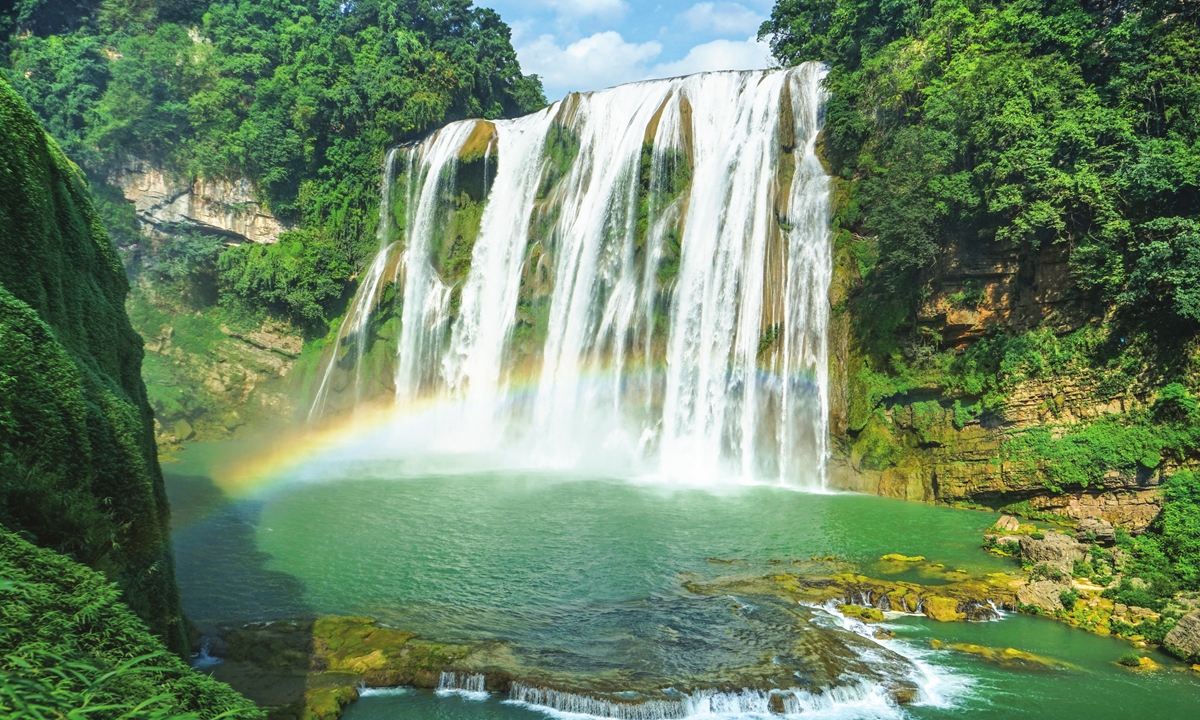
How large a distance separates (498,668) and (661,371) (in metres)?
16.0

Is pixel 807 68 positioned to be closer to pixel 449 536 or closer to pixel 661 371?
pixel 661 371

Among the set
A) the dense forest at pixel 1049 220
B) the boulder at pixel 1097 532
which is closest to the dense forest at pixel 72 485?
the dense forest at pixel 1049 220

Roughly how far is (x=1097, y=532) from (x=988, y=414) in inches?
181

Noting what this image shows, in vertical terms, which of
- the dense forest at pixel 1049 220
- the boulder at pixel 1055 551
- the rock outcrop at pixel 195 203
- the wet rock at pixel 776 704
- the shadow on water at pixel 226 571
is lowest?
the wet rock at pixel 776 704

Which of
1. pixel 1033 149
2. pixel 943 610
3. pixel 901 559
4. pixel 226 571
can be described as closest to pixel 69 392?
pixel 226 571

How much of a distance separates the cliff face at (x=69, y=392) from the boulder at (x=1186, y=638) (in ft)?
41.3

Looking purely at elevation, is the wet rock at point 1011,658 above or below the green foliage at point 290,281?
below

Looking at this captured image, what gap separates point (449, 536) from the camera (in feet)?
53.8

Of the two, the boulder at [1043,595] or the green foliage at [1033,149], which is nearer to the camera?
the boulder at [1043,595]

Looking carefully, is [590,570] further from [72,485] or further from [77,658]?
[77,658]

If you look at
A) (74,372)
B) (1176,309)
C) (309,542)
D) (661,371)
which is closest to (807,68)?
(661,371)

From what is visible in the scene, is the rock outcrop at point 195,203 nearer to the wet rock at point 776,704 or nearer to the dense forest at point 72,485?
the dense forest at point 72,485

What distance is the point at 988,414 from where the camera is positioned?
18.5m

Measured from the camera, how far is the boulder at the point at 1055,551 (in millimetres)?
13539
